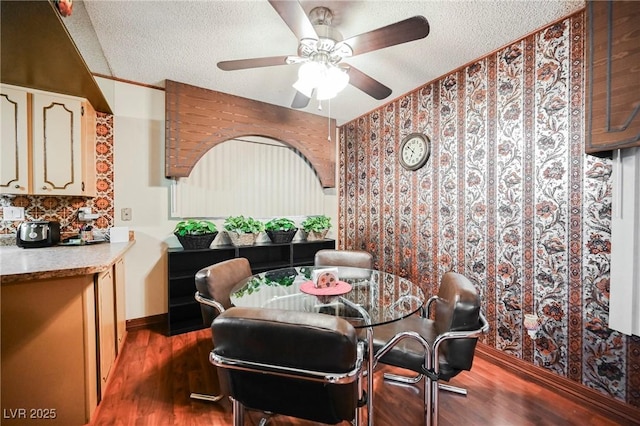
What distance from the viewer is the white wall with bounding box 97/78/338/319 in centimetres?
279

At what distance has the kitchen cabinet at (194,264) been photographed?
280 centimetres

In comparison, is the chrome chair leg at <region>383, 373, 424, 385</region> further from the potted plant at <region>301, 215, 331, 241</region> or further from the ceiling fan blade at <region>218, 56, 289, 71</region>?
the ceiling fan blade at <region>218, 56, 289, 71</region>

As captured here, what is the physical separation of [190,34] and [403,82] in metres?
1.94

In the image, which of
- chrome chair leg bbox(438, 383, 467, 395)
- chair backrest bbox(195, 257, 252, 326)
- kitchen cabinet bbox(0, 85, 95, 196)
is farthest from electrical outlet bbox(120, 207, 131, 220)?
chrome chair leg bbox(438, 383, 467, 395)

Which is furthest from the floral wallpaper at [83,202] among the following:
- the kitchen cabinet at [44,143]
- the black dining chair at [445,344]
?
the black dining chair at [445,344]

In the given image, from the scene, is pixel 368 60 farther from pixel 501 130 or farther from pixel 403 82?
pixel 501 130

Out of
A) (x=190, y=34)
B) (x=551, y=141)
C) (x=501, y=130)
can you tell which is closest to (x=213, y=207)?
(x=190, y=34)

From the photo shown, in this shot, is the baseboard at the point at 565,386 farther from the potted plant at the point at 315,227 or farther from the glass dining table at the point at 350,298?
the potted plant at the point at 315,227

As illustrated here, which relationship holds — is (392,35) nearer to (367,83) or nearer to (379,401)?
(367,83)

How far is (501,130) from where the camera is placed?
223cm

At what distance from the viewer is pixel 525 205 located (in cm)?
208

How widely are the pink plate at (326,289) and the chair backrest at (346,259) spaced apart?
0.64 metres

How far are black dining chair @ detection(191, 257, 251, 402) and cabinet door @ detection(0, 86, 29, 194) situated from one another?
1741mm

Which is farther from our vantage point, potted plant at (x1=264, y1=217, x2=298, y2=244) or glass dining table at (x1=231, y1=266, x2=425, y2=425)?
potted plant at (x1=264, y1=217, x2=298, y2=244)
